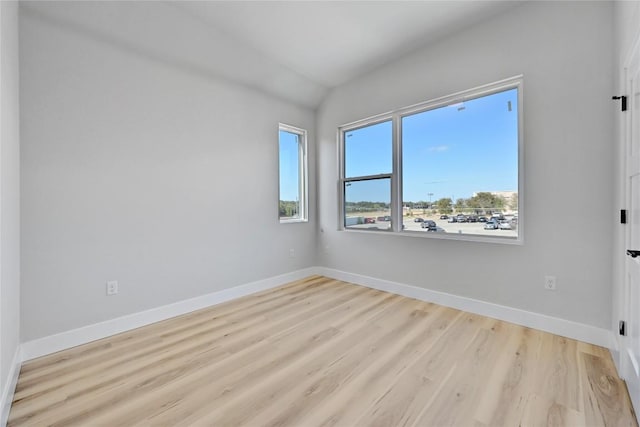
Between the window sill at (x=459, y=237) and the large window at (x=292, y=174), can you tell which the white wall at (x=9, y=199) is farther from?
the window sill at (x=459, y=237)

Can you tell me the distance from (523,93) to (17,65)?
4.03m

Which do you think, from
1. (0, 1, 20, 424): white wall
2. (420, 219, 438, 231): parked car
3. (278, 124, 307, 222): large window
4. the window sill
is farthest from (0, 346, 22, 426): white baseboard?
(420, 219, 438, 231): parked car

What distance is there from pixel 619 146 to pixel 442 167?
1.38m

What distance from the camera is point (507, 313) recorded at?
2.59 m

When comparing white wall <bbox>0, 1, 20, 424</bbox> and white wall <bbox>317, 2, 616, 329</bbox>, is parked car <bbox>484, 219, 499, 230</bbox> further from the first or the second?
white wall <bbox>0, 1, 20, 424</bbox>

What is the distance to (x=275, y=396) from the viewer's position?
63.6 inches

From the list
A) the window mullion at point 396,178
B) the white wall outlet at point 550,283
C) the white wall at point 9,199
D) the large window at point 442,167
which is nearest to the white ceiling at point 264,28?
the white wall at point 9,199

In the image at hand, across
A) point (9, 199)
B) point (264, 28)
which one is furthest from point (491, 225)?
point (9, 199)

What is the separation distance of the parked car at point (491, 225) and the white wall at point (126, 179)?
262 centimetres

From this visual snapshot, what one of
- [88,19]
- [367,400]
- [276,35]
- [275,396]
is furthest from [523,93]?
[88,19]

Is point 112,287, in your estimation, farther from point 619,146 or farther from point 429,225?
point 619,146

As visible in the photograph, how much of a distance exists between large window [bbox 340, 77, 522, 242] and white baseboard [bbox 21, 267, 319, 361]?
1.78 meters

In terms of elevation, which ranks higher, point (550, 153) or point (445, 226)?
point (550, 153)

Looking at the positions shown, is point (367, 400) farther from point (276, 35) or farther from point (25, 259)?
point (276, 35)
